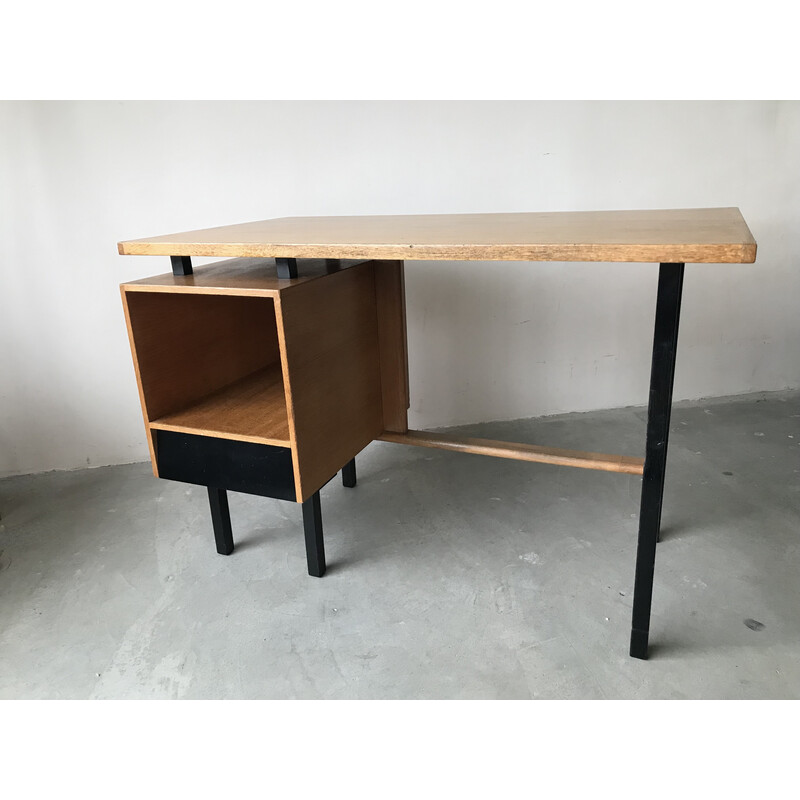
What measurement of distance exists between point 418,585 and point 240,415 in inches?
26.9

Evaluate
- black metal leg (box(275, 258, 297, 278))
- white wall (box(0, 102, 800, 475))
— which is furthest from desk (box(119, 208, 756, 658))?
white wall (box(0, 102, 800, 475))

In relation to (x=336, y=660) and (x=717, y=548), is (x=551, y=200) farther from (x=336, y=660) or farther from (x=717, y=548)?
(x=336, y=660)

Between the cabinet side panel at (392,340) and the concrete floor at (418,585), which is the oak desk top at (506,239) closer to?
the cabinet side panel at (392,340)

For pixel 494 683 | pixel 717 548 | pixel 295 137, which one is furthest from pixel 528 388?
pixel 494 683

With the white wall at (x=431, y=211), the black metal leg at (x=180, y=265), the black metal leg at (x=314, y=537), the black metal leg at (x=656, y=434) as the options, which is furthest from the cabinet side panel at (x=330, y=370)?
the white wall at (x=431, y=211)

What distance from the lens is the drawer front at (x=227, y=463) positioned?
1618 millimetres

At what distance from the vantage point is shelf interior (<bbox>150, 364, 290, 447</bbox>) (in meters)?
1.64

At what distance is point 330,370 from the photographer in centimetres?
171

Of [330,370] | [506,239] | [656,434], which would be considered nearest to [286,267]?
[330,370]

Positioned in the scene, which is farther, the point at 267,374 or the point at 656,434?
the point at 267,374

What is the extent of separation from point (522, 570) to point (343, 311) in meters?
0.89

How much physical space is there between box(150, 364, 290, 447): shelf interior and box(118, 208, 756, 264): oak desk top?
43cm

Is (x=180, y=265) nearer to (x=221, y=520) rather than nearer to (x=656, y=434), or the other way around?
(x=221, y=520)

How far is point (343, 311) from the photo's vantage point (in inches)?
69.1
